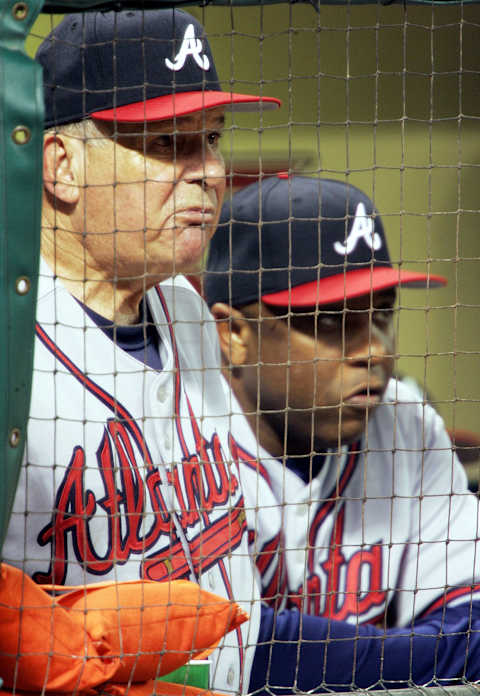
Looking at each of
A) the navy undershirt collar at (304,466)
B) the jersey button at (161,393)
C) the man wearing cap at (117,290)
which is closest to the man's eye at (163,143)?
the man wearing cap at (117,290)

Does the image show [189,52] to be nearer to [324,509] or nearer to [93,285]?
[93,285]

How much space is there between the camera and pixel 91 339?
1.17 meters

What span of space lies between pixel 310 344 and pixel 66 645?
900mm

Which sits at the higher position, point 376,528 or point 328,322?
point 328,322

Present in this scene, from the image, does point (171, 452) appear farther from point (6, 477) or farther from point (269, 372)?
point (269, 372)

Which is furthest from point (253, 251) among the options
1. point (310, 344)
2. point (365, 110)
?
point (365, 110)

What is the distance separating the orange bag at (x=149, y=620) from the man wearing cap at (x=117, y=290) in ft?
0.26

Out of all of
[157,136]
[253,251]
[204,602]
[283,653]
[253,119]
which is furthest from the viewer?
[253,119]

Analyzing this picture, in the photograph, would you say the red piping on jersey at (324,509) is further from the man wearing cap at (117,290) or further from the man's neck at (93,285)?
the man's neck at (93,285)

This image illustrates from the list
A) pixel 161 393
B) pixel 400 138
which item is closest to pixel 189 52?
pixel 161 393

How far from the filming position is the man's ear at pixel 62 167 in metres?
1.12

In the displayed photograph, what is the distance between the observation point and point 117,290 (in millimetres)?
1211

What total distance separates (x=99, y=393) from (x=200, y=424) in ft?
0.74

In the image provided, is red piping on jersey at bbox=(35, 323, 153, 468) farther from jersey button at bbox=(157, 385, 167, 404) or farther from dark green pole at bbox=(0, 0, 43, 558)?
dark green pole at bbox=(0, 0, 43, 558)
